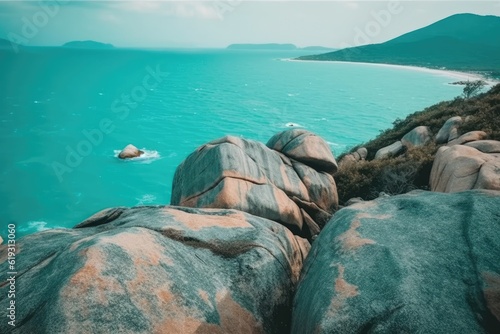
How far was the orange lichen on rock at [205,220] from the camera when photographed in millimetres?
7362

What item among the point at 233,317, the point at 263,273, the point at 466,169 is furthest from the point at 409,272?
the point at 466,169

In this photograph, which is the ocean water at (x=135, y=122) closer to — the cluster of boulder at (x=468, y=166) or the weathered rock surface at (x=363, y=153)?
the weathered rock surface at (x=363, y=153)

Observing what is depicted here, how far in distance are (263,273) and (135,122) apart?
82696mm

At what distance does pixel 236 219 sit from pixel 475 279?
528cm

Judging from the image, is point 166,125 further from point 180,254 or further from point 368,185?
point 180,254

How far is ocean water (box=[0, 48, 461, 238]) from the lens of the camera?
4600 centimetres

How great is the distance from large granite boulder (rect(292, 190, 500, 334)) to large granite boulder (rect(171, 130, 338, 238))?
5438 mm

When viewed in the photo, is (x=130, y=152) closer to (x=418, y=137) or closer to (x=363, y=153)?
(x=363, y=153)

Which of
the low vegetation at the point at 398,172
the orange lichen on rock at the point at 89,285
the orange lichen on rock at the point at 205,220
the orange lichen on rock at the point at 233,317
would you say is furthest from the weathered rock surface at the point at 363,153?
the orange lichen on rock at the point at 89,285

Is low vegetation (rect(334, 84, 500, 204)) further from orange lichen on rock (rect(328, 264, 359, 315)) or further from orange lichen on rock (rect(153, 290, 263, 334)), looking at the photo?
orange lichen on rock (rect(153, 290, 263, 334))

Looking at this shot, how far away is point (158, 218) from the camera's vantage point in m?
7.34

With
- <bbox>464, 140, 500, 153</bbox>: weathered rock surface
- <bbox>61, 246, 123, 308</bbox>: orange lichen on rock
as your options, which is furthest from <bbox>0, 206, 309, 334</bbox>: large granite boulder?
<bbox>464, 140, 500, 153</bbox>: weathered rock surface

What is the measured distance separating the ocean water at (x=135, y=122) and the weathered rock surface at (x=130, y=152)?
191 cm

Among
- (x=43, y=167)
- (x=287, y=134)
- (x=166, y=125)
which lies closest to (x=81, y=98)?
(x=166, y=125)
